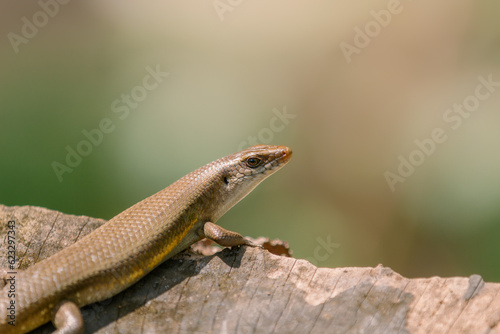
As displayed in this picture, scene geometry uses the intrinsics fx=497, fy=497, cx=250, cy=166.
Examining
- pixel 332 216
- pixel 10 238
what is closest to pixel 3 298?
pixel 10 238

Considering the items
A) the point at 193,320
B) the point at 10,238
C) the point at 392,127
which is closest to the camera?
the point at 193,320

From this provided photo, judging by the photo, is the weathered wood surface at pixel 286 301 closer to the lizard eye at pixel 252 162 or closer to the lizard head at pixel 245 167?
the lizard head at pixel 245 167

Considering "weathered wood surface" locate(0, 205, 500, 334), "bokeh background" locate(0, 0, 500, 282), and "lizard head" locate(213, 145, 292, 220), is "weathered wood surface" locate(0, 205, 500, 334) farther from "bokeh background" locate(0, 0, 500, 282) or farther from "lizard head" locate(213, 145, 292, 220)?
"bokeh background" locate(0, 0, 500, 282)

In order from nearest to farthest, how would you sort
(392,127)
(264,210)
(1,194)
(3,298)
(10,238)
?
(3,298) < (10,238) < (1,194) < (264,210) < (392,127)

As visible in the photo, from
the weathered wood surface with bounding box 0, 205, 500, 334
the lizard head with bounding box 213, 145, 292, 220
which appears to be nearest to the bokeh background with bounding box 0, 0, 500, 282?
the lizard head with bounding box 213, 145, 292, 220

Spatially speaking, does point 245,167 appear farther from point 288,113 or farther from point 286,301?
point 288,113

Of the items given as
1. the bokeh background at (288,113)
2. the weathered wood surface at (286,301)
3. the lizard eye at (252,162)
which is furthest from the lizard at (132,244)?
the bokeh background at (288,113)

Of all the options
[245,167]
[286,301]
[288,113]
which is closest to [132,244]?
[286,301]

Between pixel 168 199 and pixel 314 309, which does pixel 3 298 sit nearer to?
pixel 168 199
